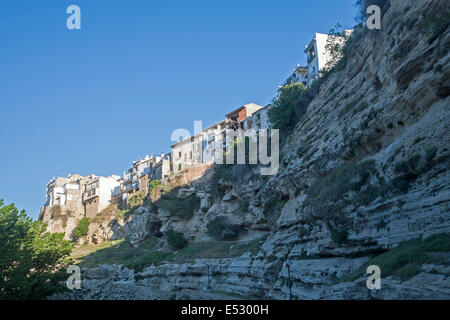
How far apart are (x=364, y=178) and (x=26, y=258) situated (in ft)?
74.7

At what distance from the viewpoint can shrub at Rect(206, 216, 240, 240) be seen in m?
35.1

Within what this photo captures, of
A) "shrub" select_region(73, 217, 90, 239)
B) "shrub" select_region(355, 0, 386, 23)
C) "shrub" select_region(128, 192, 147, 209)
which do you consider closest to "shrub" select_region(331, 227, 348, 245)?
"shrub" select_region(355, 0, 386, 23)

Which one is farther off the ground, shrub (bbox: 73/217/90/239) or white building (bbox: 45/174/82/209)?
white building (bbox: 45/174/82/209)

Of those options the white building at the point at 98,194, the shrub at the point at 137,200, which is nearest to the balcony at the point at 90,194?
the white building at the point at 98,194

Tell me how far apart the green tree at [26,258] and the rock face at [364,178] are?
35.7ft

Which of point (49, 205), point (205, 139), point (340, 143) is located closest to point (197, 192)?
point (205, 139)

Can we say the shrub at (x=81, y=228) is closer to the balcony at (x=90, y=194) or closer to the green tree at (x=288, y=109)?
the balcony at (x=90, y=194)

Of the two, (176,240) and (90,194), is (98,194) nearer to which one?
(90,194)

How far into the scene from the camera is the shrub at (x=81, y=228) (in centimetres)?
6381

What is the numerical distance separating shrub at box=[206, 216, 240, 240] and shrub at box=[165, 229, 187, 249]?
5.04 meters

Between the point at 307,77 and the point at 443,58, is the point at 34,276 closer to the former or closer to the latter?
the point at 443,58

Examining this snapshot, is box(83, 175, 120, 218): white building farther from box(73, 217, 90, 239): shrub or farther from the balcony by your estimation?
box(73, 217, 90, 239): shrub

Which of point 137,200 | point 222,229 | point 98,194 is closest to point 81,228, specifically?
point 98,194
